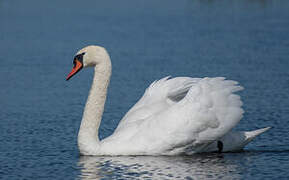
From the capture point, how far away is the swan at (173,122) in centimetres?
876

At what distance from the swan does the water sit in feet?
0.55

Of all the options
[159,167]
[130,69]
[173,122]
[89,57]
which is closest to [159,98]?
[173,122]

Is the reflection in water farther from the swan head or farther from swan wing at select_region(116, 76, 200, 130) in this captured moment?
the swan head

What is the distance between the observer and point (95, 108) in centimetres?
930

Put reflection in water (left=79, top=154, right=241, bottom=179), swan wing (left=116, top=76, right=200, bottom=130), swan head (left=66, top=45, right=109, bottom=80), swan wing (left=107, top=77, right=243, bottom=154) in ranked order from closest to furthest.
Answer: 1. reflection in water (left=79, top=154, right=241, bottom=179)
2. swan wing (left=107, top=77, right=243, bottom=154)
3. swan head (left=66, top=45, right=109, bottom=80)
4. swan wing (left=116, top=76, right=200, bottom=130)

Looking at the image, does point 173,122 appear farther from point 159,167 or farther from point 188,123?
point 159,167

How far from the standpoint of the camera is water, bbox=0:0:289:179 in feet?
28.0

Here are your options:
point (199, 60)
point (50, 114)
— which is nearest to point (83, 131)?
point (50, 114)

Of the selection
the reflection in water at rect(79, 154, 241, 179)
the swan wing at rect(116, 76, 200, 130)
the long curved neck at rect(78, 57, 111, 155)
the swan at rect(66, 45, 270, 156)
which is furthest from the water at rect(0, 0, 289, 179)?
the swan wing at rect(116, 76, 200, 130)

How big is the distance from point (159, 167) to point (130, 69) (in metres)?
6.66

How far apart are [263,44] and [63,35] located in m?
5.24

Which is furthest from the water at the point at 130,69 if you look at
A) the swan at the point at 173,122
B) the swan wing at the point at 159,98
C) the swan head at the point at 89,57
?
the swan head at the point at 89,57

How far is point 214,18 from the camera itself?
22969 mm

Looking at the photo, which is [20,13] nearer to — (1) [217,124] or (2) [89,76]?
(2) [89,76]
